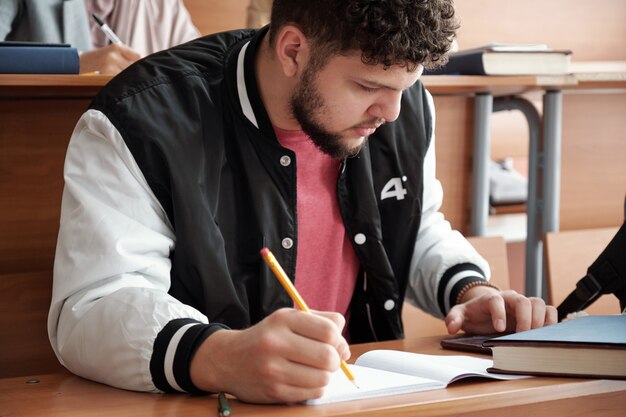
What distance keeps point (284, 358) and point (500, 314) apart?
18.7 inches

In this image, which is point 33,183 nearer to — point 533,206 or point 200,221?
point 200,221

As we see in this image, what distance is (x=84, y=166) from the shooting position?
1.33 meters

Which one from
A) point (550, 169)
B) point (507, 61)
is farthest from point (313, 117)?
point (550, 169)

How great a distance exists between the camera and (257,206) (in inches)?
58.9

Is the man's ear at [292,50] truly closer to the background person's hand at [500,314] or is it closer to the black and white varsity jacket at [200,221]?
the black and white varsity jacket at [200,221]

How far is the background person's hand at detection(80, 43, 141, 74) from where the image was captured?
191 cm

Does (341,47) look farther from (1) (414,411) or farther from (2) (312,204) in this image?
(1) (414,411)

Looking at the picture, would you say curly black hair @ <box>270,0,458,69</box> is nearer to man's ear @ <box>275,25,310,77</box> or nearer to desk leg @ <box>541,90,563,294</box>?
man's ear @ <box>275,25,310,77</box>

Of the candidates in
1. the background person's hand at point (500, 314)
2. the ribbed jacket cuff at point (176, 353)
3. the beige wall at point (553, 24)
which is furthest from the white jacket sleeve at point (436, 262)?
the beige wall at point (553, 24)

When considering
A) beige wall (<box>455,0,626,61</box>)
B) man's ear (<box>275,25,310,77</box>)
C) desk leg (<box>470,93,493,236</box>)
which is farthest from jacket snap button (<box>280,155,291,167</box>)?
beige wall (<box>455,0,626,61</box>)

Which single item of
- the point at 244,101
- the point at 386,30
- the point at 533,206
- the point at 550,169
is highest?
the point at 386,30

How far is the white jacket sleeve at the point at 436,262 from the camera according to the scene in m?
1.58

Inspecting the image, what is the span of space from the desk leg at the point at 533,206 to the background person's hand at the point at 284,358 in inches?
62.6

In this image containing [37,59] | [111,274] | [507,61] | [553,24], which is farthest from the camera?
[553,24]
